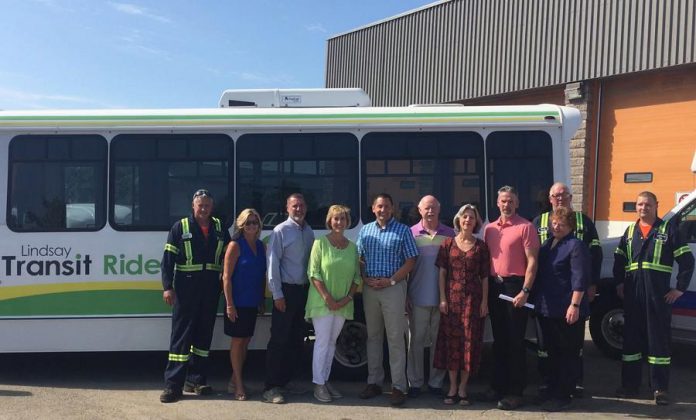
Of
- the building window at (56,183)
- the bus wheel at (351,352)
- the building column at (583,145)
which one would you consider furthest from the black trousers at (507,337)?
the building column at (583,145)

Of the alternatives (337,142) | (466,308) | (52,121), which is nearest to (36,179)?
(52,121)

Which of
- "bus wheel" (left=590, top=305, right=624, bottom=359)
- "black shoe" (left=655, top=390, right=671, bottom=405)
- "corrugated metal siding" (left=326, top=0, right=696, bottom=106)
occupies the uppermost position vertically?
"corrugated metal siding" (left=326, top=0, right=696, bottom=106)

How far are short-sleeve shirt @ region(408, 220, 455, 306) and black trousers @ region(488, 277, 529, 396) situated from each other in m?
0.50

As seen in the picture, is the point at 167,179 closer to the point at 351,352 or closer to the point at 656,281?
the point at 351,352

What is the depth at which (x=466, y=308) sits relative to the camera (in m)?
5.23

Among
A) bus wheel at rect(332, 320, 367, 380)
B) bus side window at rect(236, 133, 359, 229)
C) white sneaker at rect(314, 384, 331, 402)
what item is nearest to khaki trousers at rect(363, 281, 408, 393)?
white sneaker at rect(314, 384, 331, 402)

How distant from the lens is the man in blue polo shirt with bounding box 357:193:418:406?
5238 millimetres

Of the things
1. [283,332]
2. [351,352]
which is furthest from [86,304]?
[351,352]

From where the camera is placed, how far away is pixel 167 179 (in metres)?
5.93

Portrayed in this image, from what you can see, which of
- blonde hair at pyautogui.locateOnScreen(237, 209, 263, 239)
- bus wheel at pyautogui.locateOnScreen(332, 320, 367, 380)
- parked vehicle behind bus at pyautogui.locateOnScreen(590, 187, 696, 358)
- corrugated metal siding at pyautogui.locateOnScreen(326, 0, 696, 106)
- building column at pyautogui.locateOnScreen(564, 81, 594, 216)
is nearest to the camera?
blonde hair at pyautogui.locateOnScreen(237, 209, 263, 239)

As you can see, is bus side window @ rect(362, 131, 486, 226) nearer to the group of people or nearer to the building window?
the group of people

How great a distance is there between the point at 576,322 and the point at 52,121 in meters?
5.15

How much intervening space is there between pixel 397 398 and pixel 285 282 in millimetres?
1404

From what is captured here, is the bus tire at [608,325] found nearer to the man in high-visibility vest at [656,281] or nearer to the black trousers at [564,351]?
the man in high-visibility vest at [656,281]
